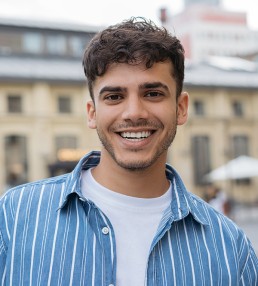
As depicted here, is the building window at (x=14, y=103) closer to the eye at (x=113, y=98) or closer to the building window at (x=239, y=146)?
the building window at (x=239, y=146)

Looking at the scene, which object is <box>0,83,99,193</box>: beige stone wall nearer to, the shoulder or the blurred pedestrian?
the blurred pedestrian

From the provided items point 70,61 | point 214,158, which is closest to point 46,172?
point 70,61

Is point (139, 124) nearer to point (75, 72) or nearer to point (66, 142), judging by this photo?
point (66, 142)

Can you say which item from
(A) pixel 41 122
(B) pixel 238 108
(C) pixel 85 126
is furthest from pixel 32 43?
(B) pixel 238 108

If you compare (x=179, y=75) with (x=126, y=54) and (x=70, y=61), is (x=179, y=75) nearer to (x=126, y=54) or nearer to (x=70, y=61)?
(x=126, y=54)

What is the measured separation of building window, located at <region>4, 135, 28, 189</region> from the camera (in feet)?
109

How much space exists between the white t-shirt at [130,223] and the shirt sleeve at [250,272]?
1.27 feet

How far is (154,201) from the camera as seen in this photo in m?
2.36

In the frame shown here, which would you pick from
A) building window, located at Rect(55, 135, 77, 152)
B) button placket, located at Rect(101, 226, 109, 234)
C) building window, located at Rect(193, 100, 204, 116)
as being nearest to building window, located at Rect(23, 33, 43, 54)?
building window, located at Rect(55, 135, 77, 152)

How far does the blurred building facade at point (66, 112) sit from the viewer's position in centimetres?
3428

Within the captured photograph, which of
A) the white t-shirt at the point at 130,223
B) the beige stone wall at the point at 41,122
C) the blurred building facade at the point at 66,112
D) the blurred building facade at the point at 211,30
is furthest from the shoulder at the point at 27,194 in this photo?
the blurred building facade at the point at 211,30

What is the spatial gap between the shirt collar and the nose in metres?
0.31

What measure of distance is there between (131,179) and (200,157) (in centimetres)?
3629

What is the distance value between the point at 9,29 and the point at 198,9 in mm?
82679
